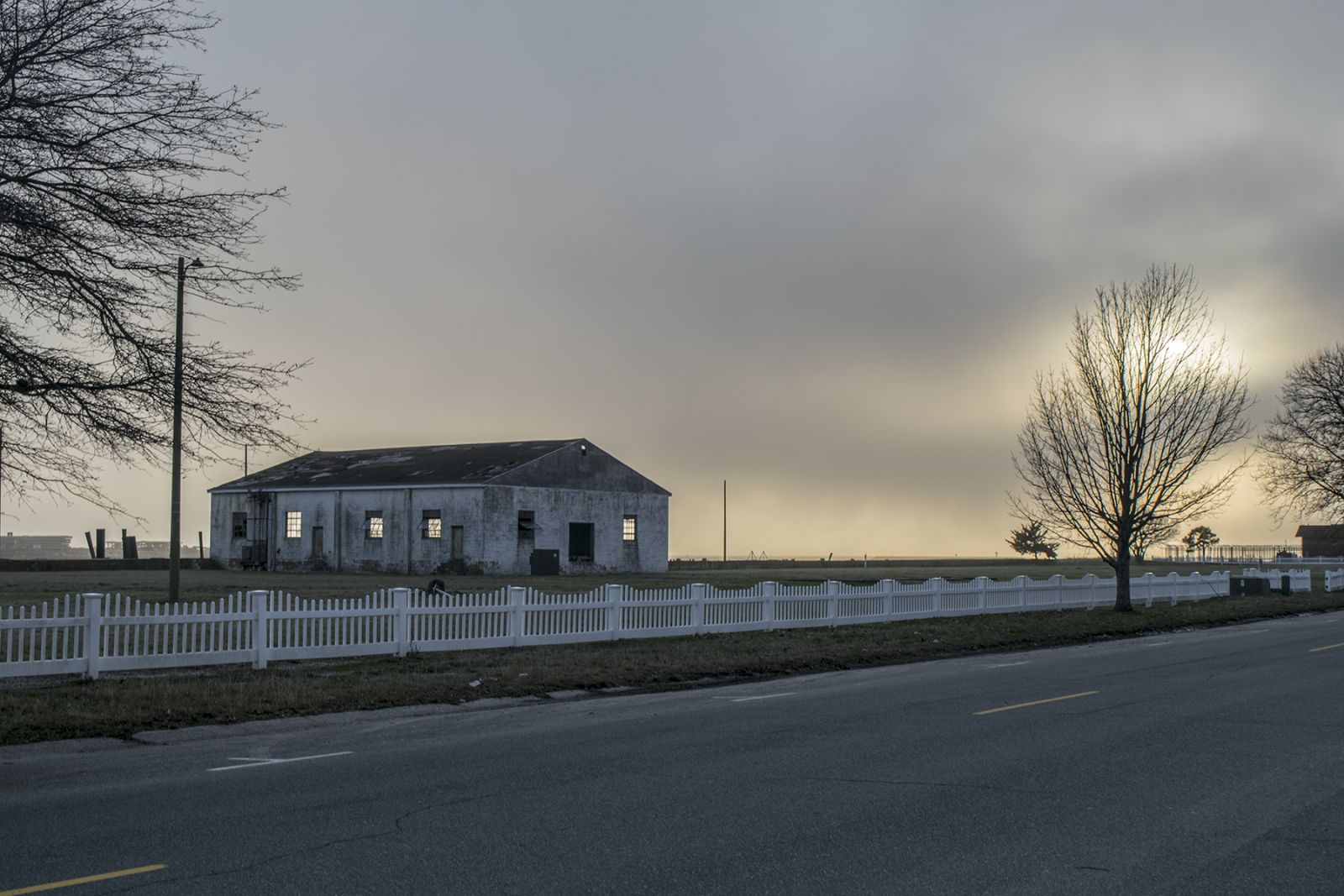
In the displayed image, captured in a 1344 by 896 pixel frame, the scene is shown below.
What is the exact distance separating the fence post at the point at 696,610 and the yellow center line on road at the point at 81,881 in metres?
17.5

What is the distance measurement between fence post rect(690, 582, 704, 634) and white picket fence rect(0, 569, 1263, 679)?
0.02 metres

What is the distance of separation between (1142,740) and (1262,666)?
28.7 feet

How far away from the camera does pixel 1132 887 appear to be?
5973 millimetres

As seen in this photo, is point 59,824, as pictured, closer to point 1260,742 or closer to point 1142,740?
point 1142,740

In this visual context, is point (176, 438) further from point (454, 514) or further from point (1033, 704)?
point (454, 514)

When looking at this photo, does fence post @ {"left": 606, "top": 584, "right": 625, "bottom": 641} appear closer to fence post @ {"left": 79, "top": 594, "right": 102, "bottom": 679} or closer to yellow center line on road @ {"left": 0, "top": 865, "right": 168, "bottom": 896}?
fence post @ {"left": 79, "top": 594, "right": 102, "bottom": 679}

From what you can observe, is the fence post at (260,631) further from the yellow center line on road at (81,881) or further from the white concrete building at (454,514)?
the white concrete building at (454,514)

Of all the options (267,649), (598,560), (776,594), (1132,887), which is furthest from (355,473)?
(1132,887)

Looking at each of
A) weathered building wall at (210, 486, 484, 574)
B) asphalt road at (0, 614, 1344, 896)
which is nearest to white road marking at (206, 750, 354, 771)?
asphalt road at (0, 614, 1344, 896)

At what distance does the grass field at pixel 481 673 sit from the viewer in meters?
13.0

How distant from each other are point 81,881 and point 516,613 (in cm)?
1410

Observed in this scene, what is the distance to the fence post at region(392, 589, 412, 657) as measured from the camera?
727 inches

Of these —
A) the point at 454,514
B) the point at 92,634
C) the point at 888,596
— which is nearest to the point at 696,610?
the point at 888,596

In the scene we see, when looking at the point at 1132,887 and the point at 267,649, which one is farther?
the point at 267,649
